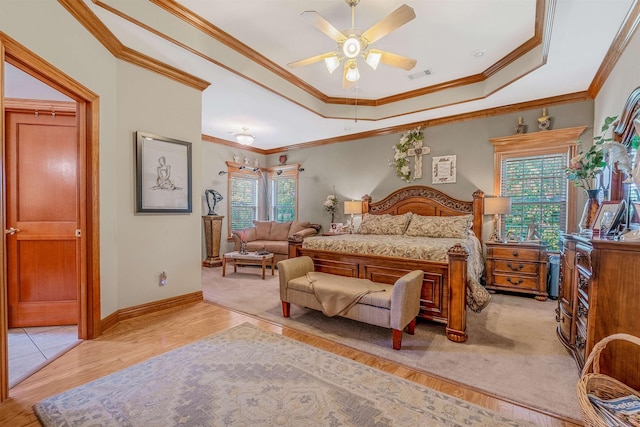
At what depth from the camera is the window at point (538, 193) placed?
4.06m

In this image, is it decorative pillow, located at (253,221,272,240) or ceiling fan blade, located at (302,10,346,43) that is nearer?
ceiling fan blade, located at (302,10,346,43)

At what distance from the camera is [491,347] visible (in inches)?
96.7

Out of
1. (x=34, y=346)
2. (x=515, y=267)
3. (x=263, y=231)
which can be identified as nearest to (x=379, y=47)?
(x=515, y=267)

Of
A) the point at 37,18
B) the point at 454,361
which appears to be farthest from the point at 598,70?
the point at 37,18

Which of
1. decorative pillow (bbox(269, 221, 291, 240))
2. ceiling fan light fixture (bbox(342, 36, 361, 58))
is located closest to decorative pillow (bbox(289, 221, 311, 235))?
decorative pillow (bbox(269, 221, 291, 240))

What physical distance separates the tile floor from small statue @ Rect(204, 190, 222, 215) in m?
3.65

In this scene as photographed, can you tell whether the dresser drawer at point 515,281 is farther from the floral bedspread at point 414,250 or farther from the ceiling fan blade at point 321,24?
the ceiling fan blade at point 321,24

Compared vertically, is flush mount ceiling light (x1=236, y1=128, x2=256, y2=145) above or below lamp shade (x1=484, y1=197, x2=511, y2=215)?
above

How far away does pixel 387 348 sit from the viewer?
7.98 ft

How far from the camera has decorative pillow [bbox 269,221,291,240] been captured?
6.49 m

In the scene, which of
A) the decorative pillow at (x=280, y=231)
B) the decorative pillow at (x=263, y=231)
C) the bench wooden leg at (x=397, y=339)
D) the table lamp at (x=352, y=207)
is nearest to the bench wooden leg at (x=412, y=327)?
the bench wooden leg at (x=397, y=339)

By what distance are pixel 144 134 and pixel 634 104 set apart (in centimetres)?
443

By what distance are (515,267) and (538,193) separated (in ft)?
3.97

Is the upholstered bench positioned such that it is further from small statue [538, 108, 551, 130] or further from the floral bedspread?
small statue [538, 108, 551, 130]
